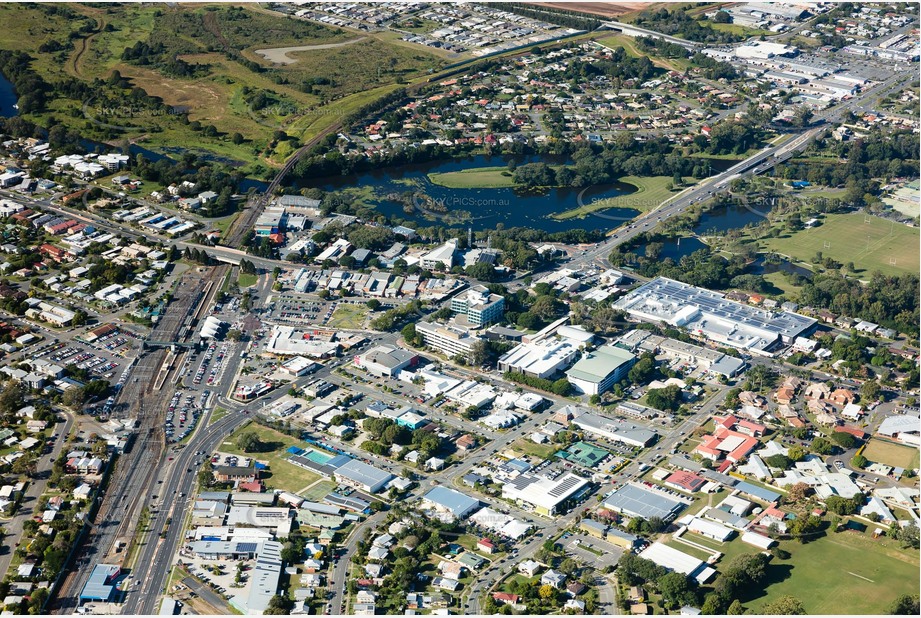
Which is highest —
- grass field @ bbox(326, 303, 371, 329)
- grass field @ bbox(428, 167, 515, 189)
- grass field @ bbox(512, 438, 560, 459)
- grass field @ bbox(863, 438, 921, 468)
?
grass field @ bbox(326, 303, 371, 329)

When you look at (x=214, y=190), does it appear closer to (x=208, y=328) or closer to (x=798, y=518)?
(x=208, y=328)

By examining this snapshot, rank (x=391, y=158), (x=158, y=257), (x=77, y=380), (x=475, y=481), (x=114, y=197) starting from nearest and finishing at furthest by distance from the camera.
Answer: (x=475, y=481), (x=77, y=380), (x=158, y=257), (x=114, y=197), (x=391, y=158)

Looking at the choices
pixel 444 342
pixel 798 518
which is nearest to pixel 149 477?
pixel 444 342

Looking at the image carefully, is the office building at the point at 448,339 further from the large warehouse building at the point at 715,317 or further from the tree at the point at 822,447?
the tree at the point at 822,447

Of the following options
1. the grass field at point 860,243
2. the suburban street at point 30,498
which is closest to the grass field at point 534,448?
the suburban street at point 30,498

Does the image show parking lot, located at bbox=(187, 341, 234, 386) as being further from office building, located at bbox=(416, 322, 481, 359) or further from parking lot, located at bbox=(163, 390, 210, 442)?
office building, located at bbox=(416, 322, 481, 359)

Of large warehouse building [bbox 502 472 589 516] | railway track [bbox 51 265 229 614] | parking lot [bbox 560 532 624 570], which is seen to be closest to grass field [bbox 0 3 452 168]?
railway track [bbox 51 265 229 614]
